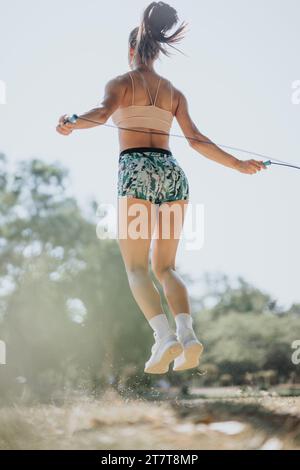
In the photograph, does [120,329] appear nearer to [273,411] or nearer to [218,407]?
[218,407]

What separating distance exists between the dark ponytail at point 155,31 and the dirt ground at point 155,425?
3.28 metres

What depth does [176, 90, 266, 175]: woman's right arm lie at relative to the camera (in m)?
2.94

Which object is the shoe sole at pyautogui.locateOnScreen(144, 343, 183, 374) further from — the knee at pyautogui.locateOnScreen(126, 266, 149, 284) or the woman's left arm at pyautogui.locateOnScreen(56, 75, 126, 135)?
the woman's left arm at pyautogui.locateOnScreen(56, 75, 126, 135)

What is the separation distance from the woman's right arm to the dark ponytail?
0.25m

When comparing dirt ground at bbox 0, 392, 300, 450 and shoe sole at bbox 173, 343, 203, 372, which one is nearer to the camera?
shoe sole at bbox 173, 343, 203, 372

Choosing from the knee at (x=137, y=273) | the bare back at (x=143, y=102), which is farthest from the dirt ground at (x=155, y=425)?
the bare back at (x=143, y=102)

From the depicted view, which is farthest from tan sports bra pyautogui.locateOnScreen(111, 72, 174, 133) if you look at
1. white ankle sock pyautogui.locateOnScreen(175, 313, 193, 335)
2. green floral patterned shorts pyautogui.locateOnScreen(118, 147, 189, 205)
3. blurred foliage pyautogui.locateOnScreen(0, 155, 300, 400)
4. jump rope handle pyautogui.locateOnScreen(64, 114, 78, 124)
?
blurred foliage pyautogui.locateOnScreen(0, 155, 300, 400)

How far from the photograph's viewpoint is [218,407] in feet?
22.6

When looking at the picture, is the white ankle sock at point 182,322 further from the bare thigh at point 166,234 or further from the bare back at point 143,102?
the bare back at point 143,102

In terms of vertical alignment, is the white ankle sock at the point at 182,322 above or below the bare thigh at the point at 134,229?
below

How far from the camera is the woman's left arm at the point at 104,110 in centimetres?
250
